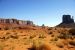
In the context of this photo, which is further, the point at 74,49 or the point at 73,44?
the point at 73,44

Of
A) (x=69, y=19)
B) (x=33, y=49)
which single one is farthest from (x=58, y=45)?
(x=69, y=19)

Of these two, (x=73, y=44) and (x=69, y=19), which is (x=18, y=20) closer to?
(x=69, y=19)

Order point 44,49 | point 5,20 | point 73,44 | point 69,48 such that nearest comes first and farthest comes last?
point 44,49 < point 69,48 < point 73,44 < point 5,20

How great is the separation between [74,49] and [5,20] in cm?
8854

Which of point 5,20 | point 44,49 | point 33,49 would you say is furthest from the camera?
point 5,20

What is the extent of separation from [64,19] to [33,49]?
107m

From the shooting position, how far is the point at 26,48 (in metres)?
15.1

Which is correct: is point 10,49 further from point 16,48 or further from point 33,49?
point 33,49

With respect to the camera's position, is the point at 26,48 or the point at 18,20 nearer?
the point at 26,48

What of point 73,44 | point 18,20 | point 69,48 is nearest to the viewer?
point 69,48

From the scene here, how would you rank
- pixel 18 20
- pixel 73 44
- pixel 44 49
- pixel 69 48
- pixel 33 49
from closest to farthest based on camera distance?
pixel 44 49 < pixel 33 49 < pixel 69 48 < pixel 73 44 < pixel 18 20

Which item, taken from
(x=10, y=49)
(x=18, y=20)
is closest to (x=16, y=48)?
(x=10, y=49)

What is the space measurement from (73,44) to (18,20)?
9425 cm

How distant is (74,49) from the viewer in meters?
15.1
